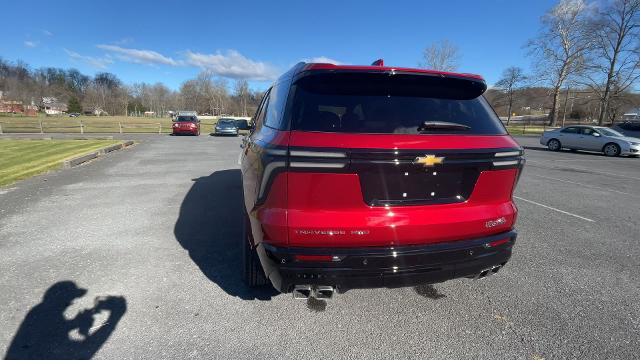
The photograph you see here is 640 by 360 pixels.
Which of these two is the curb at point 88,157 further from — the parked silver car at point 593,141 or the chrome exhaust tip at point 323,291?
the parked silver car at point 593,141

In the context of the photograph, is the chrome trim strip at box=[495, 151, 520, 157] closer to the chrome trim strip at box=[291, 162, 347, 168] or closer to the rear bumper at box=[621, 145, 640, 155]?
the chrome trim strip at box=[291, 162, 347, 168]

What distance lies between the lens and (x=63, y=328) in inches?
102

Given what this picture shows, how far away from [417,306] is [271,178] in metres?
1.74

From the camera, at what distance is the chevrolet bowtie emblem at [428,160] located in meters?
2.22

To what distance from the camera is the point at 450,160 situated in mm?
2291

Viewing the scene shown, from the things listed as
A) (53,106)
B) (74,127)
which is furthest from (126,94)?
Answer: (74,127)

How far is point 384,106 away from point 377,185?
A: 1.96 feet

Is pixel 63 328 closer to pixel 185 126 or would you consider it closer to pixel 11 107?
pixel 185 126

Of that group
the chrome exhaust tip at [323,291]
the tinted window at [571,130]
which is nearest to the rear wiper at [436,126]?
the chrome exhaust tip at [323,291]

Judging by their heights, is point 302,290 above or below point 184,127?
below

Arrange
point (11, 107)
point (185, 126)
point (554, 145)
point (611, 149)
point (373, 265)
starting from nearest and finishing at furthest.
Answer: point (373, 265) < point (611, 149) < point (554, 145) < point (185, 126) < point (11, 107)

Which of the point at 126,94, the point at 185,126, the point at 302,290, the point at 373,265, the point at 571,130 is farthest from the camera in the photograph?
the point at 126,94

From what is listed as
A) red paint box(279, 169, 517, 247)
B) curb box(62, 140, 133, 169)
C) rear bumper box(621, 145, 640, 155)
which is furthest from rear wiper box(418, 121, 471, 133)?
rear bumper box(621, 145, 640, 155)

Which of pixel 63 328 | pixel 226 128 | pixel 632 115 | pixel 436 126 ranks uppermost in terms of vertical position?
pixel 632 115
